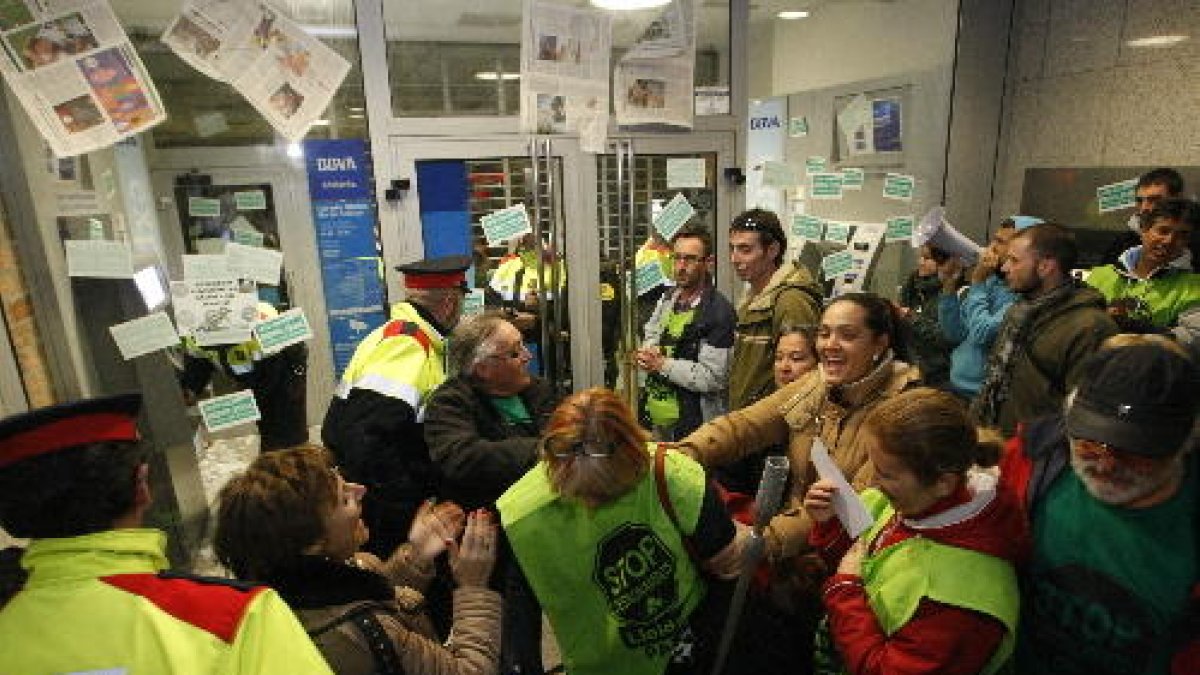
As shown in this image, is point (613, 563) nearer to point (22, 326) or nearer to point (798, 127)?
point (22, 326)

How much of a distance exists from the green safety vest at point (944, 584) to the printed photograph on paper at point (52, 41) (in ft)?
9.26

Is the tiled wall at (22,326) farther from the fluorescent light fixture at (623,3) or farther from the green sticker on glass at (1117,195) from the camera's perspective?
the green sticker on glass at (1117,195)

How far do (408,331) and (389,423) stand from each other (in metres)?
0.35

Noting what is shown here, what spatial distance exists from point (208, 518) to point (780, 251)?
3.16m

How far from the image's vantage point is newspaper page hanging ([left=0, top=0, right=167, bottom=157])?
6.91 feet

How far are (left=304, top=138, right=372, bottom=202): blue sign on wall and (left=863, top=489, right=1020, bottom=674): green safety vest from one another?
254cm

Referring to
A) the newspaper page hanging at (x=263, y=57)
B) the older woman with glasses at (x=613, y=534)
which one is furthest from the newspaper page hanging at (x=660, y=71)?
the older woman with glasses at (x=613, y=534)

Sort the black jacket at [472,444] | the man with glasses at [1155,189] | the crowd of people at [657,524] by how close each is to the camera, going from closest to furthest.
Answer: the crowd of people at [657,524], the black jacket at [472,444], the man with glasses at [1155,189]

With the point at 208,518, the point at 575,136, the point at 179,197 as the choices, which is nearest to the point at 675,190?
the point at 575,136

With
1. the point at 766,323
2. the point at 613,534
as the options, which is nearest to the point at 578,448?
the point at 613,534

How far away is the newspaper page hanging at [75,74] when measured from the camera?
6.91 feet

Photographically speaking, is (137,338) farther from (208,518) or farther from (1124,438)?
(1124,438)

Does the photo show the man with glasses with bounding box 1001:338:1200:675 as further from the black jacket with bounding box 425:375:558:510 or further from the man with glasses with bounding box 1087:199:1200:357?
the man with glasses with bounding box 1087:199:1200:357

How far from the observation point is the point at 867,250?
457cm
